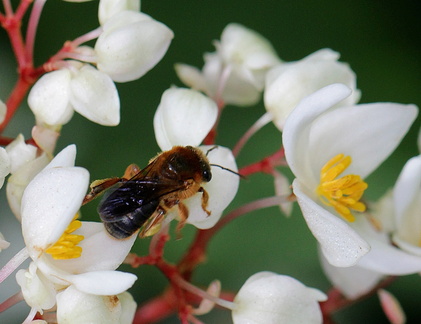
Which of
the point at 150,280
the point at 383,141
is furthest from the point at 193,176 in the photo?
the point at 150,280

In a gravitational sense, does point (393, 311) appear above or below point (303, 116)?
below

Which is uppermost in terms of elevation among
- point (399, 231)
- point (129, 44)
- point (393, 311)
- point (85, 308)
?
point (129, 44)

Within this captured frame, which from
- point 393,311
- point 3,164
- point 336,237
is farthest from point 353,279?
point 3,164

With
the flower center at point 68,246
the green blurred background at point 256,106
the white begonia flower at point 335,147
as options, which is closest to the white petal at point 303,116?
the white begonia flower at point 335,147

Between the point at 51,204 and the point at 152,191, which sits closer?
the point at 51,204

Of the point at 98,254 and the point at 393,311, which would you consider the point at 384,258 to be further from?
the point at 98,254
